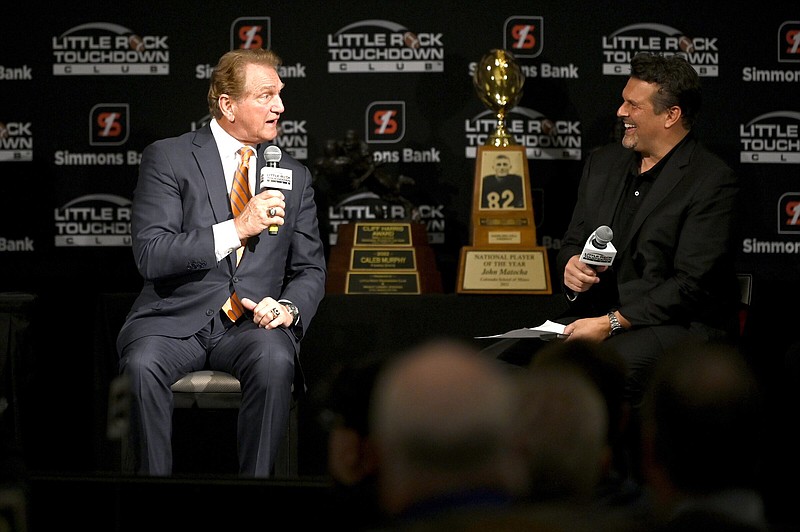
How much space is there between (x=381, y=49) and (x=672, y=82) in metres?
1.62

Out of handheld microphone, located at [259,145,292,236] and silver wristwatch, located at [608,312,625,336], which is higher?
handheld microphone, located at [259,145,292,236]

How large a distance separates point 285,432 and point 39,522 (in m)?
1.50

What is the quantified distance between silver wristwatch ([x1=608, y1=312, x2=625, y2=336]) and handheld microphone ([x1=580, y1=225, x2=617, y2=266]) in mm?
251

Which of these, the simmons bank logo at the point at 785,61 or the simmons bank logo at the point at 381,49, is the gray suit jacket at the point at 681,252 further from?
the simmons bank logo at the point at 381,49

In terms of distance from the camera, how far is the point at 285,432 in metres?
3.28

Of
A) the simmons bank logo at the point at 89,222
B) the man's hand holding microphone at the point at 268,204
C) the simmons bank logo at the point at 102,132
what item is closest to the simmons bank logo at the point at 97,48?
the simmons bank logo at the point at 102,132

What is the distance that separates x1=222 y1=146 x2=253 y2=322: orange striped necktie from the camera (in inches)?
134

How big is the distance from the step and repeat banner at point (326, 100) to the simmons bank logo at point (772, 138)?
0.17 ft

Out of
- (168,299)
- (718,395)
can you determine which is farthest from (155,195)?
(718,395)

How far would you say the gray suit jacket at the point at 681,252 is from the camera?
3.30 metres

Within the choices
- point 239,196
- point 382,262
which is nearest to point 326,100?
point 382,262

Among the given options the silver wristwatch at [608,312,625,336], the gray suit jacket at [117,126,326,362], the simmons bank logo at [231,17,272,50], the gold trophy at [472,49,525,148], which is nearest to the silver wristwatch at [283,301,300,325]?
the gray suit jacket at [117,126,326,362]

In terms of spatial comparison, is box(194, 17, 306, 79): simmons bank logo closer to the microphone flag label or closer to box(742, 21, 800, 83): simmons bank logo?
the microphone flag label

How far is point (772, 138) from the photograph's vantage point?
4.64 meters
